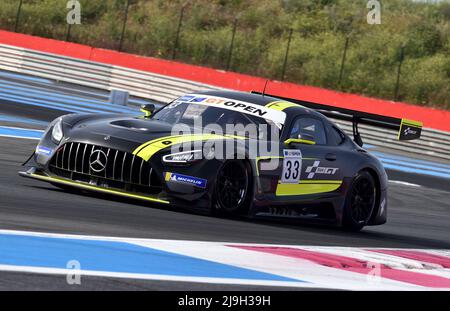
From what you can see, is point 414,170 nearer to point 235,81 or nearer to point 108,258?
point 235,81

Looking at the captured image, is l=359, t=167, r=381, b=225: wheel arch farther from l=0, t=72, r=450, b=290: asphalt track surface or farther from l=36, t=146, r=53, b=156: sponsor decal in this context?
l=36, t=146, r=53, b=156: sponsor decal

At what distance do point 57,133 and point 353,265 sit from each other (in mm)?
3574

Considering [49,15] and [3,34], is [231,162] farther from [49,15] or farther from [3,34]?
[49,15]

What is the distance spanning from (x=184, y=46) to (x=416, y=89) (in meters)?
9.26

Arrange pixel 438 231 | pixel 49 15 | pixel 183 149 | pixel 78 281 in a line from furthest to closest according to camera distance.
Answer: pixel 49 15 < pixel 438 231 < pixel 183 149 < pixel 78 281

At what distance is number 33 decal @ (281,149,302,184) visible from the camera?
35.0 ft

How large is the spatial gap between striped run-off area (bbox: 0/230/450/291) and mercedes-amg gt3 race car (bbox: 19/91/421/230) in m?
1.54

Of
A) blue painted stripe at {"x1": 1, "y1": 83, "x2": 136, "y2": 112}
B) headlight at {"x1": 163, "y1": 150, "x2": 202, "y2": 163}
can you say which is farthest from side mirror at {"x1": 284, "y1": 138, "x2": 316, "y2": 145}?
blue painted stripe at {"x1": 1, "y1": 83, "x2": 136, "y2": 112}

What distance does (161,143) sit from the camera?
988cm

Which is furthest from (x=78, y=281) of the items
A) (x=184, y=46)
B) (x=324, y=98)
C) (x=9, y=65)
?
(x=184, y=46)

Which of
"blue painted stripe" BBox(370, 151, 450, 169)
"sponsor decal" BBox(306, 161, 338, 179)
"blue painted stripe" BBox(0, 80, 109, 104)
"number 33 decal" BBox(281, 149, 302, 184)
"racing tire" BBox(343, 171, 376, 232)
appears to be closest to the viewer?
"number 33 decal" BBox(281, 149, 302, 184)

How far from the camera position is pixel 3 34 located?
34406mm

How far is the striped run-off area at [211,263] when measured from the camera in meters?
6.20

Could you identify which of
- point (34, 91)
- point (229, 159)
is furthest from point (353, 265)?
point (34, 91)
